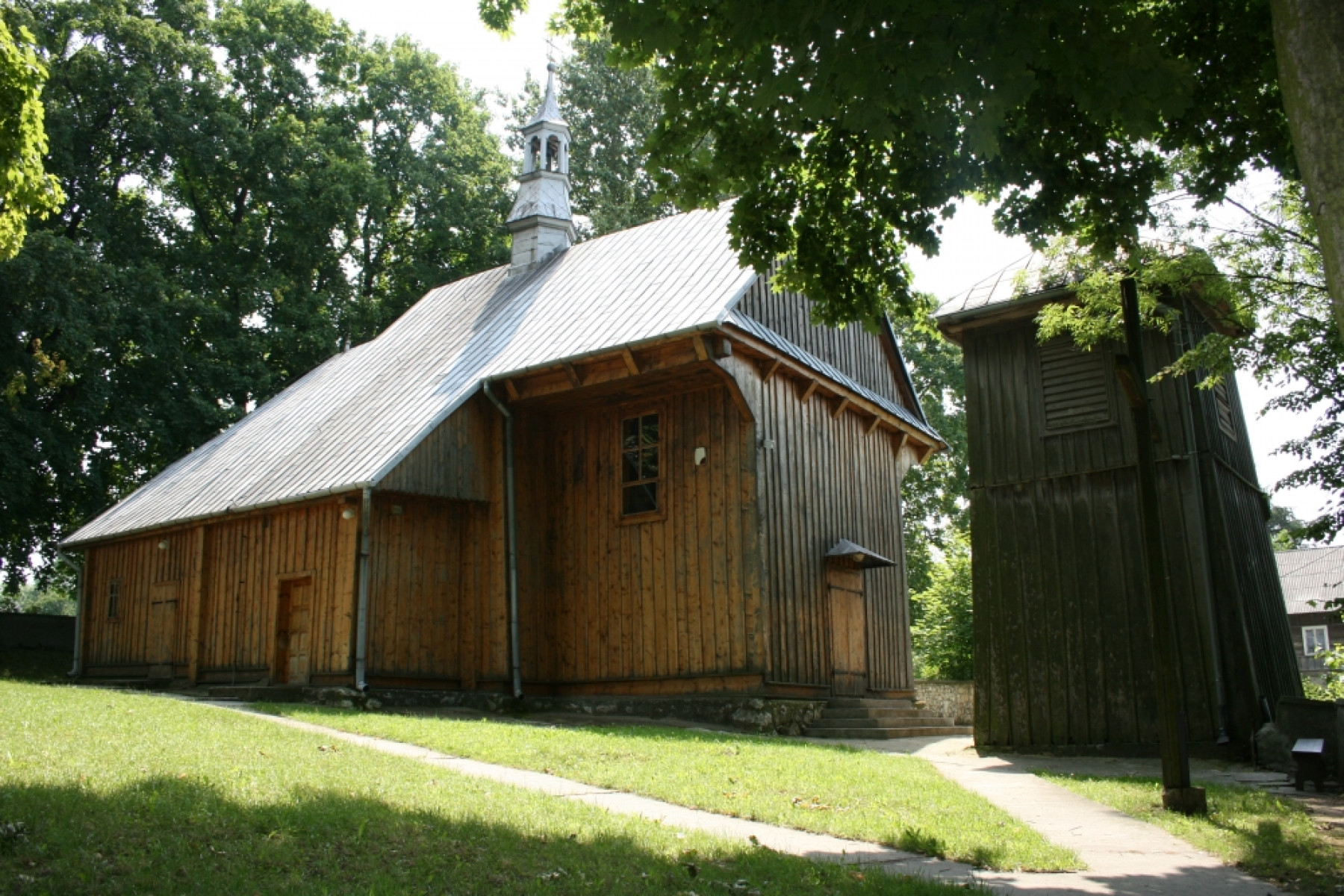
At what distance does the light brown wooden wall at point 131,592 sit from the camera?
20969 mm

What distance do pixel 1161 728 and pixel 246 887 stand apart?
651cm

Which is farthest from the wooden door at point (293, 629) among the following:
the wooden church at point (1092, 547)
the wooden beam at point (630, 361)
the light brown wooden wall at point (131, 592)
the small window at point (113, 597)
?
the wooden church at point (1092, 547)

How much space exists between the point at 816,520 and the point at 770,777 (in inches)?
351

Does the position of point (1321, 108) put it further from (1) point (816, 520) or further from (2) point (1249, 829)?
(1) point (816, 520)

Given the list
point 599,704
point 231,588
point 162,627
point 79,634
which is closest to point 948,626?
point 599,704

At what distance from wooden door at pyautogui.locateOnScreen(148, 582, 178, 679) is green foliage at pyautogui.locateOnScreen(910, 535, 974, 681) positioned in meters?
14.8

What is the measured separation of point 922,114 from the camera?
270 inches

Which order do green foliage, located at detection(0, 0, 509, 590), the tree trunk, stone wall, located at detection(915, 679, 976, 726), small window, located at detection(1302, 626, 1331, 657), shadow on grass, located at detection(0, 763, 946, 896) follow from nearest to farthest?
the tree trunk
shadow on grass, located at detection(0, 763, 946, 896)
stone wall, located at detection(915, 679, 976, 726)
green foliage, located at detection(0, 0, 509, 590)
small window, located at detection(1302, 626, 1331, 657)

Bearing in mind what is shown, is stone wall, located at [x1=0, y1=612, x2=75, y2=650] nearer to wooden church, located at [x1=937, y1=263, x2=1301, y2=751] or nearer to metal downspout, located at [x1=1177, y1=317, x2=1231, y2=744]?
wooden church, located at [x1=937, y1=263, x2=1301, y2=751]

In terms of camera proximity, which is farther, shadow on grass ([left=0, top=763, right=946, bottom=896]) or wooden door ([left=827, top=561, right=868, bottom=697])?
wooden door ([left=827, top=561, right=868, bottom=697])

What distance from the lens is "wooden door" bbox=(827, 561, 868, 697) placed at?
58.6ft

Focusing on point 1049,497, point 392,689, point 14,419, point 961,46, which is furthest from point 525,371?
point 14,419

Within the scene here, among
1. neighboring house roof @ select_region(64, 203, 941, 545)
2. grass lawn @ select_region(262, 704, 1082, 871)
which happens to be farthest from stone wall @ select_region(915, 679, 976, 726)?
grass lawn @ select_region(262, 704, 1082, 871)

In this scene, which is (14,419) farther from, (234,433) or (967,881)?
(967,881)
